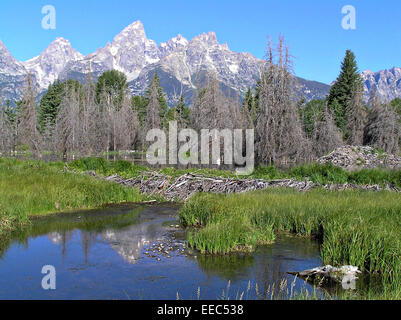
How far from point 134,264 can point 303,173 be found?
542 inches

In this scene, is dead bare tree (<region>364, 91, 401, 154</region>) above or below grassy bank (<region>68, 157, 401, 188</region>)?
above

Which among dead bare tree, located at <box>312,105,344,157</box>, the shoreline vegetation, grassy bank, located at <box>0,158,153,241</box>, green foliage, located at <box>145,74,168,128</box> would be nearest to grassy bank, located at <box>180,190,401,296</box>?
the shoreline vegetation

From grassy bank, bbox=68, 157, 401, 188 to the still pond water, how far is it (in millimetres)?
8212

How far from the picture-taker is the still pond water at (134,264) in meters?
7.81

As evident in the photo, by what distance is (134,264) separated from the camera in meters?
9.53

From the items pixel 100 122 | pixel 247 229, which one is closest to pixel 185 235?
pixel 247 229

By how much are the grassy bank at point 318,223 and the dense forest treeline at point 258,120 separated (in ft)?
51.3

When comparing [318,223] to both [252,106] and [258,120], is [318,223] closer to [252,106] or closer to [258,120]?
[258,120]

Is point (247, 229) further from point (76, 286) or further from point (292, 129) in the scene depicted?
point (292, 129)

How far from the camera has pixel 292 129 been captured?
31391 mm

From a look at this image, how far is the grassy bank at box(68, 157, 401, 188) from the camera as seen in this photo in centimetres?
1927

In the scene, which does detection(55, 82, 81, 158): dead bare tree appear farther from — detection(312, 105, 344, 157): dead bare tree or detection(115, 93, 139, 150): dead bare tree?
detection(312, 105, 344, 157): dead bare tree

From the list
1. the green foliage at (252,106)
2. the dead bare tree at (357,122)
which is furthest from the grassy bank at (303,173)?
the dead bare tree at (357,122)
